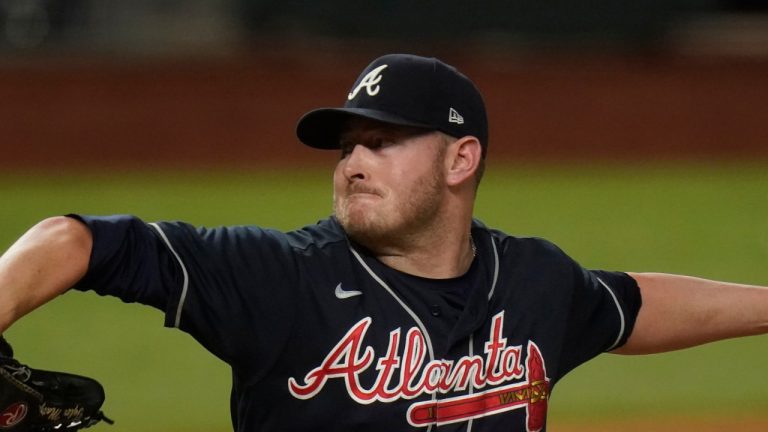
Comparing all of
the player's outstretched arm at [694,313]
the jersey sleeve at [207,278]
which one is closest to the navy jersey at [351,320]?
the jersey sleeve at [207,278]

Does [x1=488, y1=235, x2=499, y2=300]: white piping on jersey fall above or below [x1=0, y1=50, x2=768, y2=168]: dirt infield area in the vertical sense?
above

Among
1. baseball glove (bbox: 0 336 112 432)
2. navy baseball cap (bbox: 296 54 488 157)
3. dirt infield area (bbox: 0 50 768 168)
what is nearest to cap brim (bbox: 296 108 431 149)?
navy baseball cap (bbox: 296 54 488 157)

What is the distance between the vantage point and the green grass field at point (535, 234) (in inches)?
260

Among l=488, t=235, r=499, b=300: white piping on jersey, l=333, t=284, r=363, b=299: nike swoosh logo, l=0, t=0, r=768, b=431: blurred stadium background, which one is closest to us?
l=333, t=284, r=363, b=299: nike swoosh logo

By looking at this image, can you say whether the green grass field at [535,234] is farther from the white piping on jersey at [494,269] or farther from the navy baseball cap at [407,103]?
the navy baseball cap at [407,103]

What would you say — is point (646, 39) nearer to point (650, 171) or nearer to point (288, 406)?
point (650, 171)

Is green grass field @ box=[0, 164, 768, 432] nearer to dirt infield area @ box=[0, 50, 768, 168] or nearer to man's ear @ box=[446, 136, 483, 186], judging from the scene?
dirt infield area @ box=[0, 50, 768, 168]

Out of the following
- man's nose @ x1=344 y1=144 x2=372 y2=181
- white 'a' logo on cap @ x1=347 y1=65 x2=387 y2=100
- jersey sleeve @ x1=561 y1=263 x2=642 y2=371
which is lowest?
jersey sleeve @ x1=561 y1=263 x2=642 y2=371

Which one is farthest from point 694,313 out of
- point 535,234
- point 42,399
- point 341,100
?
point 341,100

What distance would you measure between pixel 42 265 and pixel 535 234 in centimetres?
743

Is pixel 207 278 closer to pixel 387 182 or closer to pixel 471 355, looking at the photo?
pixel 387 182

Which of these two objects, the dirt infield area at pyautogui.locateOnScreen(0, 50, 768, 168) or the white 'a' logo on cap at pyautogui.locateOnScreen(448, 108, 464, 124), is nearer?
the white 'a' logo on cap at pyautogui.locateOnScreen(448, 108, 464, 124)

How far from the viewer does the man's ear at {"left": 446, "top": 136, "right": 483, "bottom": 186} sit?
9.94 feet

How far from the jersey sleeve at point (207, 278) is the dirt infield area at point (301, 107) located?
8.73 m
